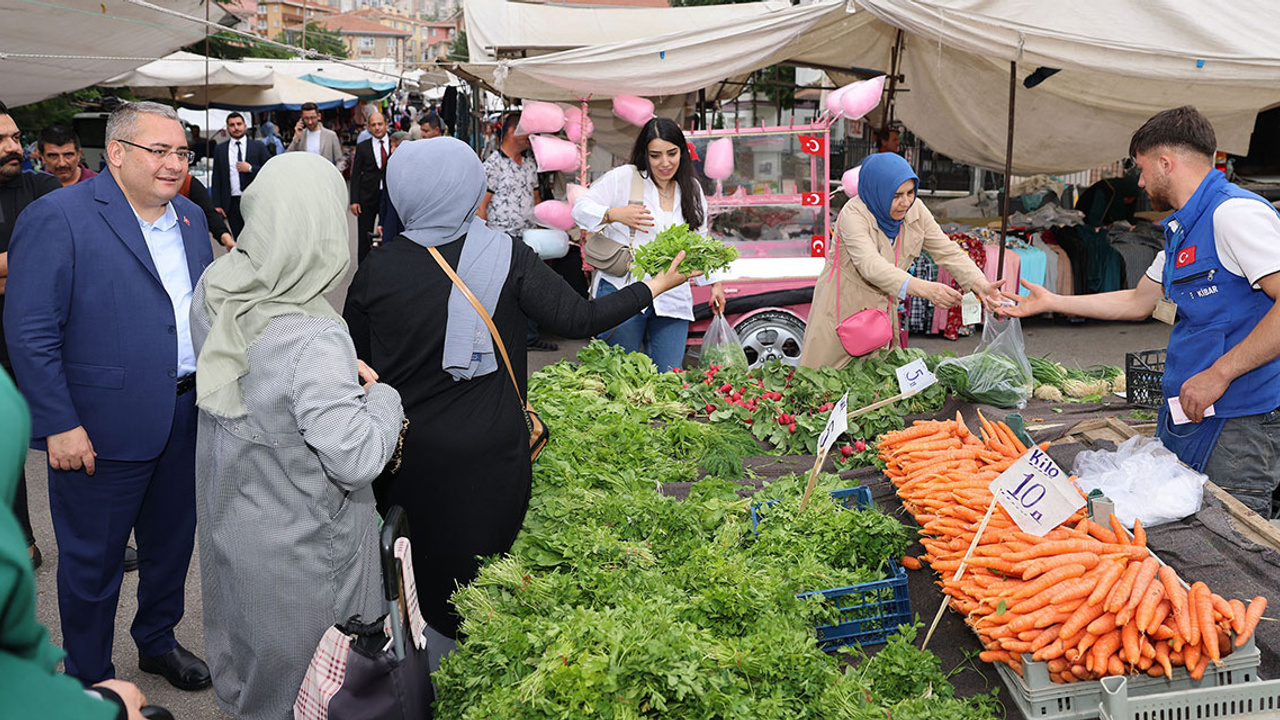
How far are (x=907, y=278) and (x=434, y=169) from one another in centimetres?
278

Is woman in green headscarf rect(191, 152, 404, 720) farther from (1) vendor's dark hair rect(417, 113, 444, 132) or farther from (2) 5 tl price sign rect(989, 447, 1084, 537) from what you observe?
(1) vendor's dark hair rect(417, 113, 444, 132)

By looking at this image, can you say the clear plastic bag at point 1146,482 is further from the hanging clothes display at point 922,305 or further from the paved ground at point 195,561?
the hanging clothes display at point 922,305

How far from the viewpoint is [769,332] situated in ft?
25.9

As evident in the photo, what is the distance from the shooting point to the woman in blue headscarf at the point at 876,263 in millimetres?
4941

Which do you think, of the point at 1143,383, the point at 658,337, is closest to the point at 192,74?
the point at 658,337

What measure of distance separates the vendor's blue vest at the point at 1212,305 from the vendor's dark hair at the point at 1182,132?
0.37ft

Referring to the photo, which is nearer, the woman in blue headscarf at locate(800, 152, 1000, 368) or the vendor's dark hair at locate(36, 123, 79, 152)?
the woman in blue headscarf at locate(800, 152, 1000, 368)

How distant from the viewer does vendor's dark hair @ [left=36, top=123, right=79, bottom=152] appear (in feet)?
17.4

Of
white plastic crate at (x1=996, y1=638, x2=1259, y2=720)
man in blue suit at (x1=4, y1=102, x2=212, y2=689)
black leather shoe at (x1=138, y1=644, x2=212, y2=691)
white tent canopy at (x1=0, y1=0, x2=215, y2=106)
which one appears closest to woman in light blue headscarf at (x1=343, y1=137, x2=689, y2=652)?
man in blue suit at (x1=4, y1=102, x2=212, y2=689)

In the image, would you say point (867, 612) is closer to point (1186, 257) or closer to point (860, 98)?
point (1186, 257)

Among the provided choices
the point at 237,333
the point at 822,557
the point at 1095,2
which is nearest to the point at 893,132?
the point at 1095,2

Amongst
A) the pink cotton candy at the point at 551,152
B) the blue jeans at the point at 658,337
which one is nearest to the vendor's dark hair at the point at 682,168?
the blue jeans at the point at 658,337

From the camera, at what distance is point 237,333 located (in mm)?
2668

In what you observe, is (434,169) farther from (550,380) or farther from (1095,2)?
(1095,2)
